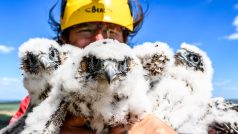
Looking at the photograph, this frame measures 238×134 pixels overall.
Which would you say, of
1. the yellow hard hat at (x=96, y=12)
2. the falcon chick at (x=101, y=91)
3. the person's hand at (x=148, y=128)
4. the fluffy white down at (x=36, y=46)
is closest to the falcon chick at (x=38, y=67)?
the fluffy white down at (x=36, y=46)

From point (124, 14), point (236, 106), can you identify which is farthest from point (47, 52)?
point (236, 106)

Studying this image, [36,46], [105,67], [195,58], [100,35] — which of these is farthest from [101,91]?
[195,58]

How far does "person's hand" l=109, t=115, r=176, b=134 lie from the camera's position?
3.51m

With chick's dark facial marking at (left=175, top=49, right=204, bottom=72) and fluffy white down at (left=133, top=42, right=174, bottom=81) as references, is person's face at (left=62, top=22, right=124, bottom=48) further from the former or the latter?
chick's dark facial marking at (left=175, top=49, right=204, bottom=72)

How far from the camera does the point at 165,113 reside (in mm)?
4449

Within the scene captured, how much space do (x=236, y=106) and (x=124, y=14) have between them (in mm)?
1828

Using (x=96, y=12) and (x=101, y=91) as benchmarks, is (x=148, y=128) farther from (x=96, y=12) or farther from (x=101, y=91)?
(x=96, y=12)

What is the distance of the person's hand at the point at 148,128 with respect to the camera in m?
3.51

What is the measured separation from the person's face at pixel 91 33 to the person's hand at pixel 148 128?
132 centimetres

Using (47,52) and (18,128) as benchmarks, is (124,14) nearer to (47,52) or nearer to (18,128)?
(47,52)

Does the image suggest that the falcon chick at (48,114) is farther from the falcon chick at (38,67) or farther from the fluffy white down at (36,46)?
the fluffy white down at (36,46)

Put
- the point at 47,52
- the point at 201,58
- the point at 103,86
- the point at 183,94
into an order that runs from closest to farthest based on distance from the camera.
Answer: the point at 103,86 < the point at 47,52 < the point at 183,94 < the point at 201,58

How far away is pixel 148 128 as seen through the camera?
3.65m

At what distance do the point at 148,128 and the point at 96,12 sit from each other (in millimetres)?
1900
